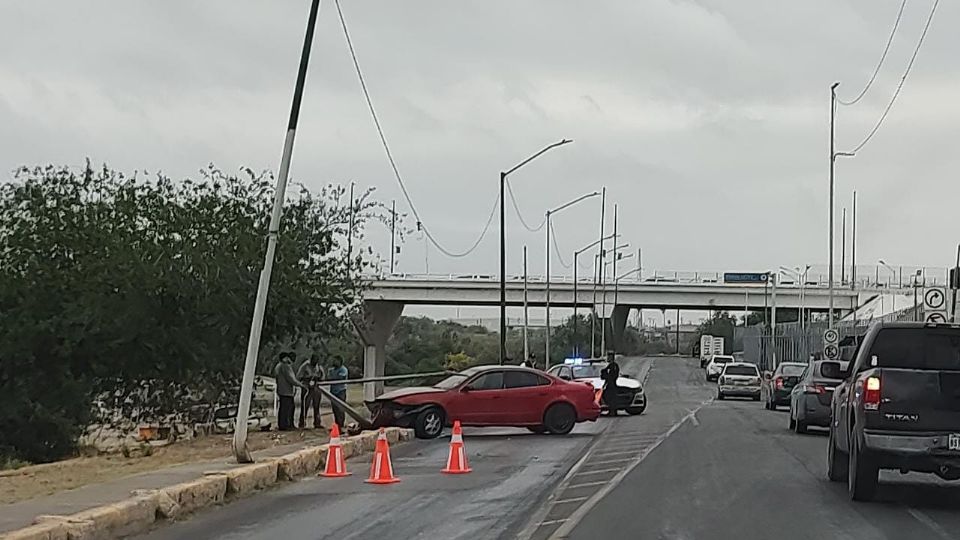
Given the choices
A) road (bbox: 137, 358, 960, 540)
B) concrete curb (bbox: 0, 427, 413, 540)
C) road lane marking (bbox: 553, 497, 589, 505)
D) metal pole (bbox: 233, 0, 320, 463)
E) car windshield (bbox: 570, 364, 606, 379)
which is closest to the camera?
concrete curb (bbox: 0, 427, 413, 540)

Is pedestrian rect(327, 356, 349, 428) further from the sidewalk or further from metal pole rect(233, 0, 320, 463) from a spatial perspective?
the sidewalk

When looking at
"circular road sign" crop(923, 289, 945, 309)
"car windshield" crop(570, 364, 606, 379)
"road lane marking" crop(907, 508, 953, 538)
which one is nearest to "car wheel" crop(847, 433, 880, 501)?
"road lane marking" crop(907, 508, 953, 538)

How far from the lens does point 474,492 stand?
16.5 m

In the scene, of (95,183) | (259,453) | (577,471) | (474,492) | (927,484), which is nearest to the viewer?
(474,492)

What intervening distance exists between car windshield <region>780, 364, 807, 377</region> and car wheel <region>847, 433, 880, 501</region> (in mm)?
25717

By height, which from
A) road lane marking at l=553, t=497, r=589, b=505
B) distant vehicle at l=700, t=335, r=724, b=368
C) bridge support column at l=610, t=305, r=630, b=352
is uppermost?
road lane marking at l=553, t=497, r=589, b=505

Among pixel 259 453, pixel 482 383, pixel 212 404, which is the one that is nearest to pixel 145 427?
pixel 212 404

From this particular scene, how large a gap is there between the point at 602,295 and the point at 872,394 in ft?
273

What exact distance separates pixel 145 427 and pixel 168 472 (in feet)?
50.0

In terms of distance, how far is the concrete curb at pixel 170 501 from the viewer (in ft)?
39.0

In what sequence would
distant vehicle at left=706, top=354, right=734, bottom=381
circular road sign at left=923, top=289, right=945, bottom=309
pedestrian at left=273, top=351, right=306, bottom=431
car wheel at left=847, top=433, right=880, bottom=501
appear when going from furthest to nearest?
distant vehicle at left=706, top=354, right=734, bottom=381 → circular road sign at left=923, top=289, right=945, bottom=309 → pedestrian at left=273, top=351, right=306, bottom=431 → car wheel at left=847, top=433, right=880, bottom=501

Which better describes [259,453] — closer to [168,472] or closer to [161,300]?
[168,472]

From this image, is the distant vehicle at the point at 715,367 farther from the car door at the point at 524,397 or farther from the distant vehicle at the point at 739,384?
the car door at the point at 524,397

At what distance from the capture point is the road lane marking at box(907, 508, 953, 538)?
12.7m
